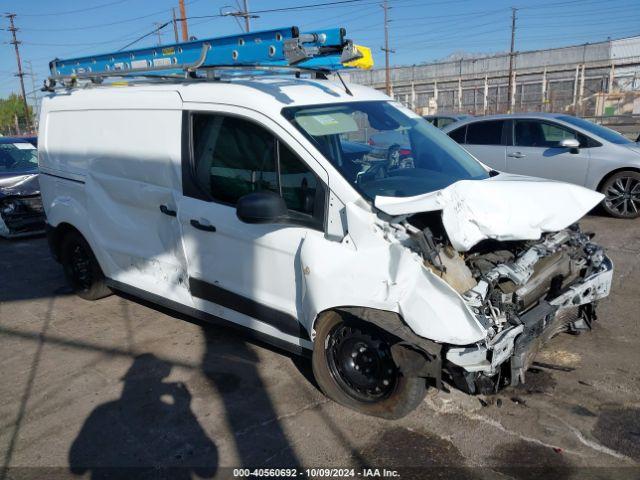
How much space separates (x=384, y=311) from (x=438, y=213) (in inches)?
27.5

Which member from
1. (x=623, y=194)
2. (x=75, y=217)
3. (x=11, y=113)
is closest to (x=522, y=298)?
(x=75, y=217)

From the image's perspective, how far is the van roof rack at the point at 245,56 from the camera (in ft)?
12.6

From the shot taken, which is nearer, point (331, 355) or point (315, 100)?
point (331, 355)

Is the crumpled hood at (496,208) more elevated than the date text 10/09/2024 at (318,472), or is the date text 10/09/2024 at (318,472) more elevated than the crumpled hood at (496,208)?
the crumpled hood at (496,208)

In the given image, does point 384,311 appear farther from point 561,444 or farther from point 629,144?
point 629,144

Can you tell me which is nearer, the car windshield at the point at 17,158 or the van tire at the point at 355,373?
the van tire at the point at 355,373

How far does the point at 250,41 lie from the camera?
4156mm

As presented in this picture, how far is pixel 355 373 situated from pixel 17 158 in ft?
27.8

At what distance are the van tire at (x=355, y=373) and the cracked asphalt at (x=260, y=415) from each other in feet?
0.34

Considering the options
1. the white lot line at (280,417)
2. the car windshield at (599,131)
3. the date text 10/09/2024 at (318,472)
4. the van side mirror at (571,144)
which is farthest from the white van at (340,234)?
the car windshield at (599,131)

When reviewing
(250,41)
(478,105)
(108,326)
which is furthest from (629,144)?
(478,105)

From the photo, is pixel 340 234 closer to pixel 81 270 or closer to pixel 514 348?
pixel 514 348

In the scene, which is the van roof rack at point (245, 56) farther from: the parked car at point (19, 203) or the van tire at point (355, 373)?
the parked car at point (19, 203)

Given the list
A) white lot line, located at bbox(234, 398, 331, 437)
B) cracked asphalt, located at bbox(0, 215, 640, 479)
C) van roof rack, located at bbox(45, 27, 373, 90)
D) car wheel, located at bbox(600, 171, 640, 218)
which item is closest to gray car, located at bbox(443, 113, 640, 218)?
car wheel, located at bbox(600, 171, 640, 218)
